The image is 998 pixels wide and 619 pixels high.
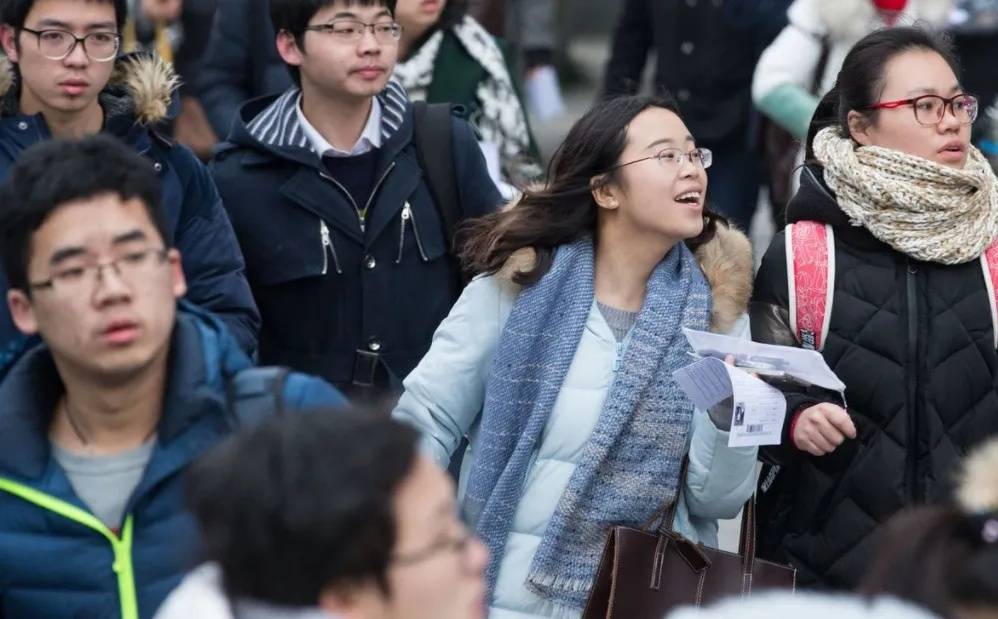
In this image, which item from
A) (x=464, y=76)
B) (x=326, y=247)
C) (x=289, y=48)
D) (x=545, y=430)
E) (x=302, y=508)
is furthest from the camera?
(x=464, y=76)

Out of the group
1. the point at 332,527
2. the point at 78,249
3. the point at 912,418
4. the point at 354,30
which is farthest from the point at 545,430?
the point at 332,527

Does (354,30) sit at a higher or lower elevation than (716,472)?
higher

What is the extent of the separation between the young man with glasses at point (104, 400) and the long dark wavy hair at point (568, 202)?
1.22m

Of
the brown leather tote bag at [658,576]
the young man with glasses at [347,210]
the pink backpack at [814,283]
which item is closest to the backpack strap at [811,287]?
the pink backpack at [814,283]

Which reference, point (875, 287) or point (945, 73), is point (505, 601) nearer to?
point (875, 287)

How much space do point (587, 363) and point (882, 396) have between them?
0.71 meters

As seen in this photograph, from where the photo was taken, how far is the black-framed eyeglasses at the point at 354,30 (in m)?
5.36

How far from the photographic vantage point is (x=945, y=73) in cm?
489

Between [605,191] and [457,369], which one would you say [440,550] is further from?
[605,191]

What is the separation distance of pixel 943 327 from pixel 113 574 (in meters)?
2.14

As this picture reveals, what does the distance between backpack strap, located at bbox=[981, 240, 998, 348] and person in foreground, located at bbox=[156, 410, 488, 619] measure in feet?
7.59

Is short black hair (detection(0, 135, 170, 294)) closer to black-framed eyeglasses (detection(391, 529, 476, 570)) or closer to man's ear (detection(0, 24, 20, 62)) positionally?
black-framed eyeglasses (detection(391, 529, 476, 570))

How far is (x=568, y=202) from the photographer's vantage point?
4.71 metres

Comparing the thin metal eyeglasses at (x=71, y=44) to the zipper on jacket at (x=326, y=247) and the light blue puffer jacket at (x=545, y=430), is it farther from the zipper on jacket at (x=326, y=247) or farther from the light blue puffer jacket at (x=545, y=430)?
the light blue puffer jacket at (x=545, y=430)
